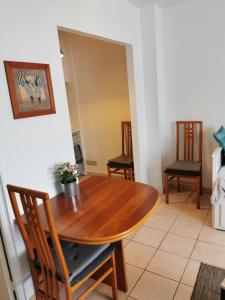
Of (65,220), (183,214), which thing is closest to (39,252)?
(65,220)

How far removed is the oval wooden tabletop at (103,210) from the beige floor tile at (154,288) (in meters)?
0.74

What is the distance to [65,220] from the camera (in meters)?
1.50

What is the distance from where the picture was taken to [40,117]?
1780mm

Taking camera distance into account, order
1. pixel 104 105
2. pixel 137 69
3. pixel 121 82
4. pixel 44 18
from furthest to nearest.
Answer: pixel 104 105 → pixel 121 82 → pixel 137 69 → pixel 44 18

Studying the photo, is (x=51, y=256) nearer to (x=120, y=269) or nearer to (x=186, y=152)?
(x=120, y=269)

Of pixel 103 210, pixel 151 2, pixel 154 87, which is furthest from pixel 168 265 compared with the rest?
pixel 151 2

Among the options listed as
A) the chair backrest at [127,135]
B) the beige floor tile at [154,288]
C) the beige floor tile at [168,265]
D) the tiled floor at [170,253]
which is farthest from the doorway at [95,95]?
the beige floor tile at [154,288]

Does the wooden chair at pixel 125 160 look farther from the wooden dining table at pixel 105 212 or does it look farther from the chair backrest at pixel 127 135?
the wooden dining table at pixel 105 212

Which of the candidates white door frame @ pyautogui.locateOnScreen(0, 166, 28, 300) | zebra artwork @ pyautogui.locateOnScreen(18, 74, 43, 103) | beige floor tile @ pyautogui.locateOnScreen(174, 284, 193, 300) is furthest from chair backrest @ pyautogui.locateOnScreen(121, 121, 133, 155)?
white door frame @ pyautogui.locateOnScreen(0, 166, 28, 300)

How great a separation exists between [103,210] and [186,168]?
1.67 metres

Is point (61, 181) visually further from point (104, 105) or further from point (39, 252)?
point (104, 105)

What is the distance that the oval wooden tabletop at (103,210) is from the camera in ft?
4.28

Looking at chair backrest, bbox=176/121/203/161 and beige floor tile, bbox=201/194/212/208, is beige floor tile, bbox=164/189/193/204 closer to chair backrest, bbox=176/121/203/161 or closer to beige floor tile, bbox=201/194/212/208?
beige floor tile, bbox=201/194/212/208

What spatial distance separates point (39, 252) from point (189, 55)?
293 centimetres
